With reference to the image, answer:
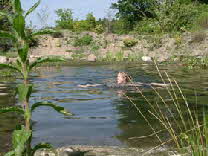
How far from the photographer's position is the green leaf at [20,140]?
2.39m

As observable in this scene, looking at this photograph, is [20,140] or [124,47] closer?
[20,140]

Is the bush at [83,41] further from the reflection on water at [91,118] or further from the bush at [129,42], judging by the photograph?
the reflection on water at [91,118]

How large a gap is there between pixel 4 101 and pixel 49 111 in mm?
1622

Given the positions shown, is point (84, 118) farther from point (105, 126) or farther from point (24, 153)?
point (24, 153)

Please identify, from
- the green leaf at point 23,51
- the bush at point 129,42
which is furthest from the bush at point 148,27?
the green leaf at point 23,51

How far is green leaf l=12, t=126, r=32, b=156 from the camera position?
7.84 ft

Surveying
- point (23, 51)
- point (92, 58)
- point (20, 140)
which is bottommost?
point (92, 58)

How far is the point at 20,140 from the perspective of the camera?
2.42 m

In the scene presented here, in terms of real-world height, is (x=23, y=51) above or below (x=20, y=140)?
above

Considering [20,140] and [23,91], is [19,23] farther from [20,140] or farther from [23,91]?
[20,140]

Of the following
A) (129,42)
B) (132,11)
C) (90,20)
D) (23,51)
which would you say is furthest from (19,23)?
(90,20)

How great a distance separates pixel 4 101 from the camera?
334 inches

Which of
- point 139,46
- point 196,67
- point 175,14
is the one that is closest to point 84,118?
point 196,67

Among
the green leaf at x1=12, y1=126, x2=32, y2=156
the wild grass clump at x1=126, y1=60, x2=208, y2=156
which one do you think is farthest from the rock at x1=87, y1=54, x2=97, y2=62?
the green leaf at x1=12, y1=126, x2=32, y2=156
